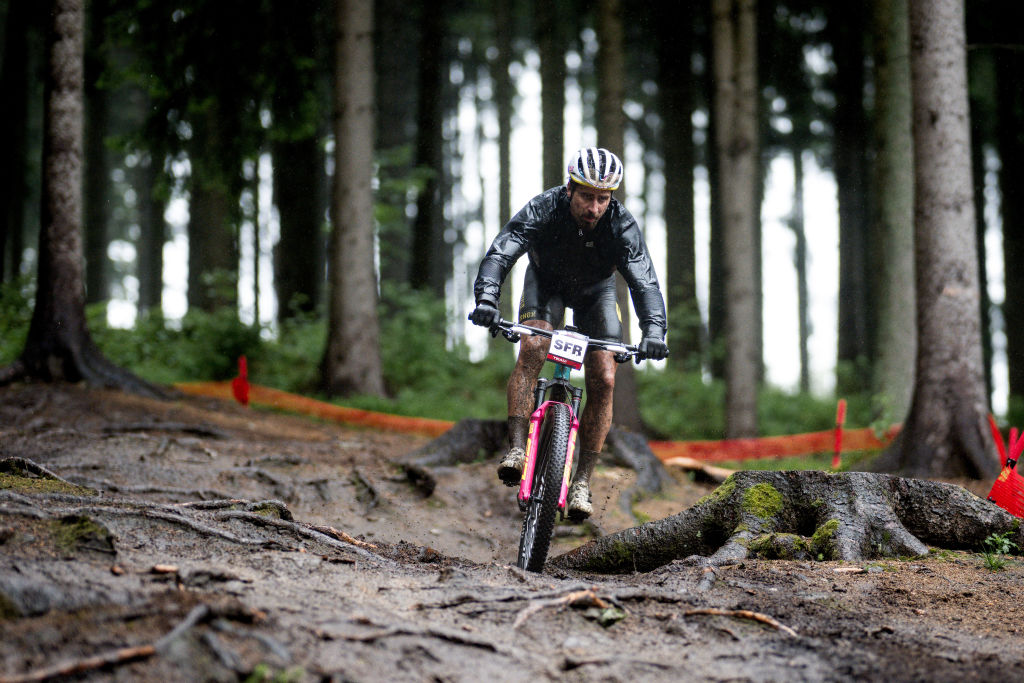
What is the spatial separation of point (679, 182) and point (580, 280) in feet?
48.9

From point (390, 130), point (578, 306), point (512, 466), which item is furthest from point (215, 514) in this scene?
point (390, 130)

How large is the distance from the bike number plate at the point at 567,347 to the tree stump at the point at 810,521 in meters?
1.35

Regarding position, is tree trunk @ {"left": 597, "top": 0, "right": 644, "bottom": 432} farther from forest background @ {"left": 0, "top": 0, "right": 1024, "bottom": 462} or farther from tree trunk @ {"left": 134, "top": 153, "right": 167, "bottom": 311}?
tree trunk @ {"left": 134, "top": 153, "right": 167, "bottom": 311}

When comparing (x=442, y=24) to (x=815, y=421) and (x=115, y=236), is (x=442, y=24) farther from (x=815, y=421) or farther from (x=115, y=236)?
(x=115, y=236)

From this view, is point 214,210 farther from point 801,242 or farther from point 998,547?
point 801,242

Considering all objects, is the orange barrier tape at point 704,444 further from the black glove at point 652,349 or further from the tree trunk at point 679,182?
the tree trunk at point 679,182

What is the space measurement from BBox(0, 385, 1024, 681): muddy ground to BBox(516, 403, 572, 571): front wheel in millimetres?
363

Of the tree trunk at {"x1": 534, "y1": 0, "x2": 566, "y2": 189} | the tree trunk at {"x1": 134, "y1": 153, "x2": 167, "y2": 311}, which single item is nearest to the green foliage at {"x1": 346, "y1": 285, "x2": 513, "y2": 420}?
the tree trunk at {"x1": 534, "y1": 0, "x2": 566, "y2": 189}

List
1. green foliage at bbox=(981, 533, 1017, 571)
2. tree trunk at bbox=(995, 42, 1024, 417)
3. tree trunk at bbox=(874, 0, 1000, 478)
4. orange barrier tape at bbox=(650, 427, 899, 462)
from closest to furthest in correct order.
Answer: green foliage at bbox=(981, 533, 1017, 571) → tree trunk at bbox=(874, 0, 1000, 478) → orange barrier tape at bbox=(650, 427, 899, 462) → tree trunk at bbox=(995, 42, 1024, 417)

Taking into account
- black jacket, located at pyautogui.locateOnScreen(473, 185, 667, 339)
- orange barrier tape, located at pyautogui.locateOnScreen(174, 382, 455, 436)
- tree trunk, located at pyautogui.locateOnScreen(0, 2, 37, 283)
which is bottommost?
orange barrier tape, located at pyautogui.locateOnScreen(174, 382, 455, 436)

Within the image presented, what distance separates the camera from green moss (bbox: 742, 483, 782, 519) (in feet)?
18.1

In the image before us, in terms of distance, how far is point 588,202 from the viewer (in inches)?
209

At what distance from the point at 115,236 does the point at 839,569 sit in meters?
44.7

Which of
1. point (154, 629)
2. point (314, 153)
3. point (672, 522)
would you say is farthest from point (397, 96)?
point (154, 629)
